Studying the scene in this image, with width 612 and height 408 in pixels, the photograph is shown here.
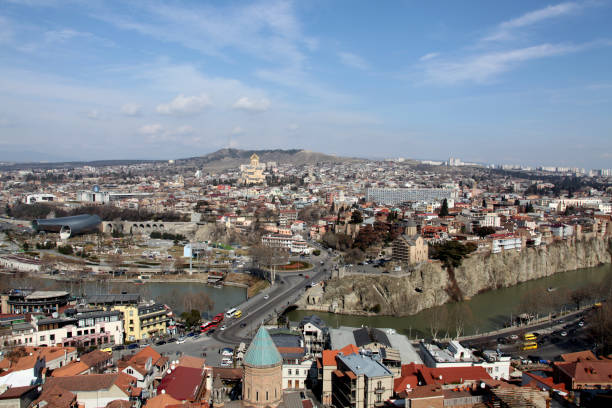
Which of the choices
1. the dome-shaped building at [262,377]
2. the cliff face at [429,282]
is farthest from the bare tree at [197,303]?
the dome-shaped building at [262,377]

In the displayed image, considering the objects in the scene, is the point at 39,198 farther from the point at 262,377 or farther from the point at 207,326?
the point at 262,377

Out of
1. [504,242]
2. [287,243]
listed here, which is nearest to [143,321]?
[287,243]

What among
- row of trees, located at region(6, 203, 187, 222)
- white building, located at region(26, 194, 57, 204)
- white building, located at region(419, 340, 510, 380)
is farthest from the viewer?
white building, located at region(26, 194, 57, 204)

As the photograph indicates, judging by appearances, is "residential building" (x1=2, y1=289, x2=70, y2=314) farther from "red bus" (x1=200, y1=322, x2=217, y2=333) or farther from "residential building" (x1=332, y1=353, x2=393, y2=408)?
"residential building" (x1=332, y1=353, x2=393, y2=408)

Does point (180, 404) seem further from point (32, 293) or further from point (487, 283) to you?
point (487, 283)

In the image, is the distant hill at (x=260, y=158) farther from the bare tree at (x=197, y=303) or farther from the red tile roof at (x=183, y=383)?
the red tile roof at (x=183, y=383)

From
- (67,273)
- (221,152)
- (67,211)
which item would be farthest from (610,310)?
(221,152)

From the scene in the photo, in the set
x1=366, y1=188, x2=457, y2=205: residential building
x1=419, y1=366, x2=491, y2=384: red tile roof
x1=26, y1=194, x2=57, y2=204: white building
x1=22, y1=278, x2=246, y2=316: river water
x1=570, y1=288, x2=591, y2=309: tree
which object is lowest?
x1=22, y1=278, x2=246, y2=316: river water

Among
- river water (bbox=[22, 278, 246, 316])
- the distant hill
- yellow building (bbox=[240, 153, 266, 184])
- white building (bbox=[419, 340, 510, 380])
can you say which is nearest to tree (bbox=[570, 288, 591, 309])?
white building (bbox=[419, 340, 510, 380])
